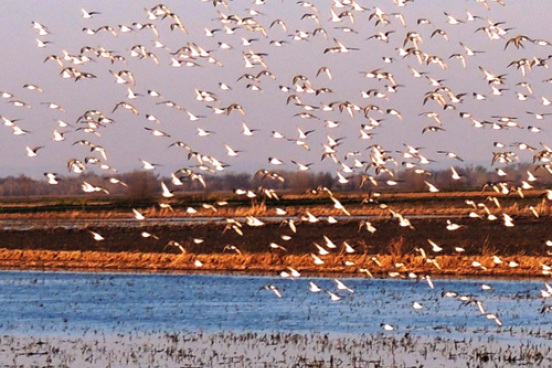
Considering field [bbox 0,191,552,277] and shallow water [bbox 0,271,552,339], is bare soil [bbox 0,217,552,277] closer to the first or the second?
field [bbox 0,191,552,277]

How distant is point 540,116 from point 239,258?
12.2 m

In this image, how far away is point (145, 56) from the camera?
34906mm

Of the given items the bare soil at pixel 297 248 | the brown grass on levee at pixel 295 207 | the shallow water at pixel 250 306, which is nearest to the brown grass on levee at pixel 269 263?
the bare soil at pixel 297 248

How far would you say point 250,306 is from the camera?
31.8m

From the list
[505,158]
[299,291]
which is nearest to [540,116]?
[505,158]

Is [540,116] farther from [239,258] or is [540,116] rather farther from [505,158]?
[239,258]

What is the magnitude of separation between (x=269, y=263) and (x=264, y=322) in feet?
43.6

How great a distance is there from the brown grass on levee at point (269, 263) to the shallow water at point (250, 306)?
1.89 metres

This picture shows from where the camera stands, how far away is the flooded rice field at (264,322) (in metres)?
22.9

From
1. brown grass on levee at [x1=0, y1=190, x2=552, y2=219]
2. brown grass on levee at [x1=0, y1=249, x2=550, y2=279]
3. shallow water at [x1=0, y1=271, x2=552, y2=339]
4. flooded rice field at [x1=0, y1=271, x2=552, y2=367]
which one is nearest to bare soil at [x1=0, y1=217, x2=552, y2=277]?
brown grass on levee at [x1=0, y1=249, x2=550, y2=279]

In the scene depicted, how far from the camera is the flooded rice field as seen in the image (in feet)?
75.1

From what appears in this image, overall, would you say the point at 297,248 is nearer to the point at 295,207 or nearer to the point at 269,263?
the point at 269,263

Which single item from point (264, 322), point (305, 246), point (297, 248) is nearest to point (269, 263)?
point (297, 248)

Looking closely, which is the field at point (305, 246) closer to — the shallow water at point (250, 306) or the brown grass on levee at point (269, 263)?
the brown grass on levee at point (269, 263)
